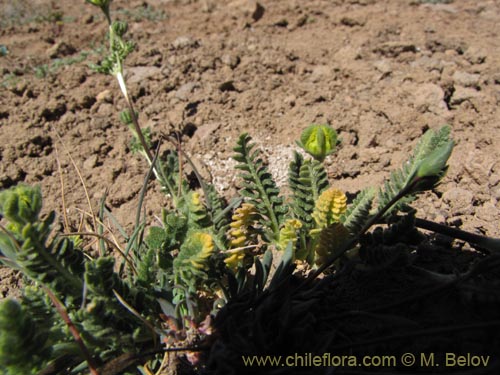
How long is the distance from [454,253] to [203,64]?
1999 millimetres

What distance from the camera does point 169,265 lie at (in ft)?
5.51

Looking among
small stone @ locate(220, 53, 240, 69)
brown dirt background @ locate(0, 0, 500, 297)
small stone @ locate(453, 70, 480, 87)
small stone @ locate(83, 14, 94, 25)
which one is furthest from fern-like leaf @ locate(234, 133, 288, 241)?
small stone @ locate(83, 14, 94, 25)

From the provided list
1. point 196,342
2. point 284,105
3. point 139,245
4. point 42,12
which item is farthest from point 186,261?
point 42,12

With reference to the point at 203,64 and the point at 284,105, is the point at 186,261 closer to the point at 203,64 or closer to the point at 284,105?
the point at 284,105

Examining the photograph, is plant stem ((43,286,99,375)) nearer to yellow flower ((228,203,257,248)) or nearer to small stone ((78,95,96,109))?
yellow flower ((228,203,257,248))

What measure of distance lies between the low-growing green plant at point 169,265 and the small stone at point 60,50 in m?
1.98

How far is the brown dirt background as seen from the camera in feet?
7.84

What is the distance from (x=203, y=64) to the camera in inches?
119


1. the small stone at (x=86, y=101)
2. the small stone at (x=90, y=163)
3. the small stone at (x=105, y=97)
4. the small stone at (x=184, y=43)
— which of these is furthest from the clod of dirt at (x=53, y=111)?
the small stone at (x=184, y=43)

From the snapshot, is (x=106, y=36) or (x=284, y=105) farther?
(x=106, y=36)

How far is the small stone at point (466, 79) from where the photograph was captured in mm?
2622

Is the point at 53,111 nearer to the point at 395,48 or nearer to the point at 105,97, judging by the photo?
the point at 105,97

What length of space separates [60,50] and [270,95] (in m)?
1.75

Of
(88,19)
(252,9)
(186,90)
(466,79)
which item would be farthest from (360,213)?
(88,19)
